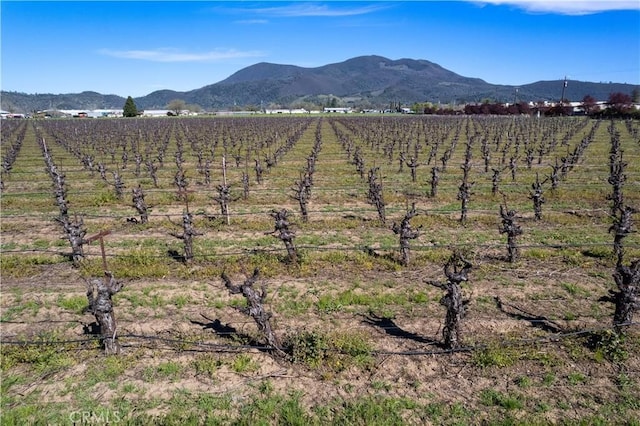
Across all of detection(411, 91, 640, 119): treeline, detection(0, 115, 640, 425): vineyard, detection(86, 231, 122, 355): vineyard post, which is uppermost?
detection(411, 91, 640, 119): treeline

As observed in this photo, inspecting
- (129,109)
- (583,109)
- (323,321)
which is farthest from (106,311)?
(129,109)

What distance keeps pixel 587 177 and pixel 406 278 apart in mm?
20359

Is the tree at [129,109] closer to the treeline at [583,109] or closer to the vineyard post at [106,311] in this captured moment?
the treeline at [583,109]

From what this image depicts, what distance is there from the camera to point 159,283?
11617mm

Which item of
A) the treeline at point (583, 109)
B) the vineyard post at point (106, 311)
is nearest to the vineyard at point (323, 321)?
the vineyard post at point (106, 311)

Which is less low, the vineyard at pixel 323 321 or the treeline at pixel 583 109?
the treeline at pixel 583 109

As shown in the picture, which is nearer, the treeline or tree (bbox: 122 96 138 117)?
the treeline

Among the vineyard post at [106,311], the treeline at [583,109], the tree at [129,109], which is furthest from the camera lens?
the tree at [129,109]

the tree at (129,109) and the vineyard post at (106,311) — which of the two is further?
the tree at (129,109)

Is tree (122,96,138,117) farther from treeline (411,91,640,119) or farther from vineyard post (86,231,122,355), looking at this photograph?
vineyard post (86,231,122,355)

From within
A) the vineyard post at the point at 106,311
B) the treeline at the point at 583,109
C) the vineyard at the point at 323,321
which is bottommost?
the vineyard at the point at 323,321

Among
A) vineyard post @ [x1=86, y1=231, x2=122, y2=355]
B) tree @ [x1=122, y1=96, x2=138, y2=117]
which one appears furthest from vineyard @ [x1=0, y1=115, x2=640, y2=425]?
tree @ [x1=122, y1=96, x2=138, y2=117]

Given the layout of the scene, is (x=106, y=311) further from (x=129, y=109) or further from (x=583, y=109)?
(x=129, y=109)

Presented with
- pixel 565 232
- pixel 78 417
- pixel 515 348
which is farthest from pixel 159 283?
pixel 565 232
